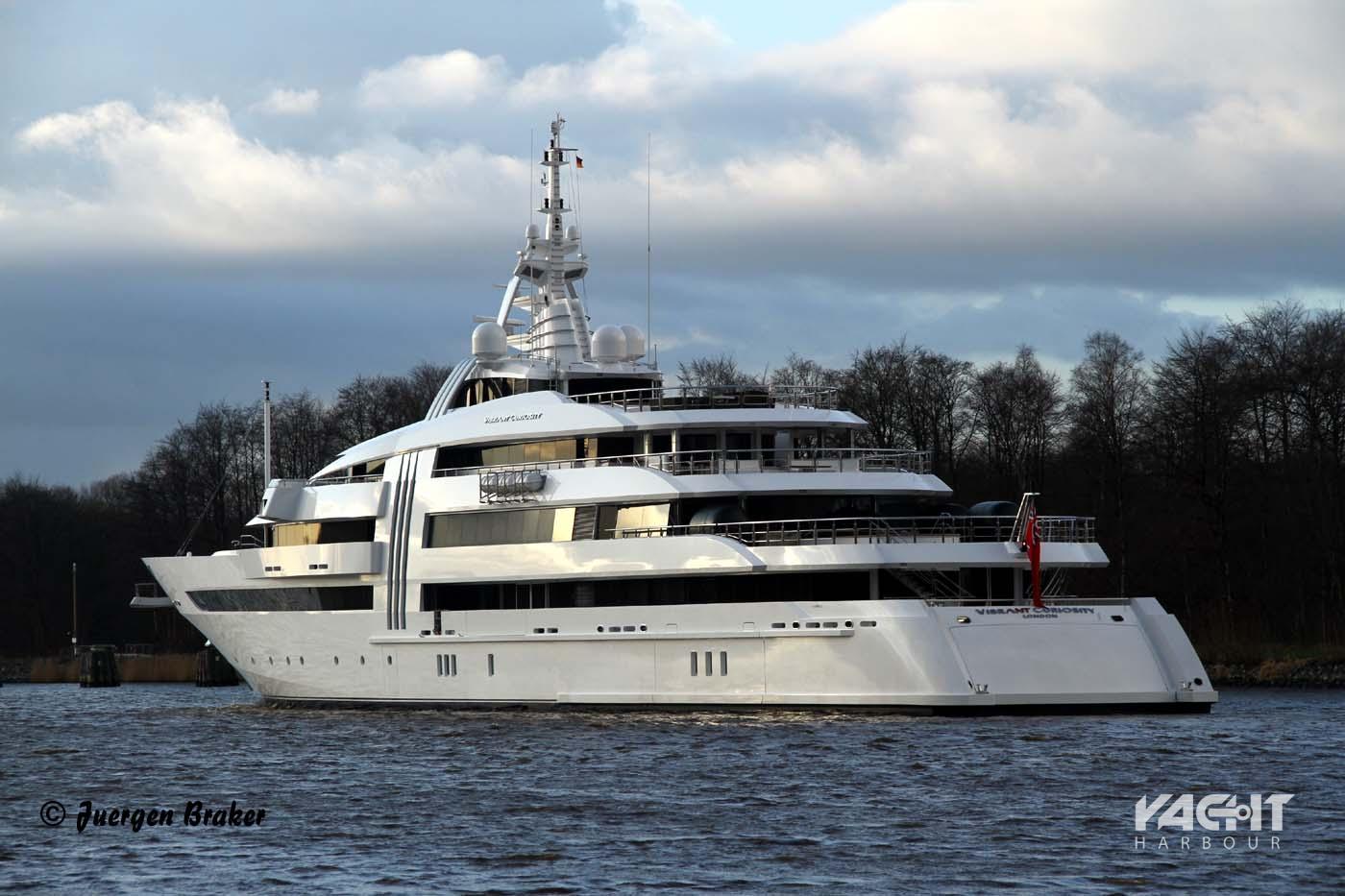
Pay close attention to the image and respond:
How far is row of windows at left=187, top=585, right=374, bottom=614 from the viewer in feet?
115

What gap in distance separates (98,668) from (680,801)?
4449cm

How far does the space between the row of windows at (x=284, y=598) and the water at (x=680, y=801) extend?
3471 millimetres

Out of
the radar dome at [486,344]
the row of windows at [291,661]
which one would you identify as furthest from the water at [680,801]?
the radar dome at [486,344]

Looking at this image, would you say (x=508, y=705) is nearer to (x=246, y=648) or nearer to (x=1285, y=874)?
(x=246, y=648)

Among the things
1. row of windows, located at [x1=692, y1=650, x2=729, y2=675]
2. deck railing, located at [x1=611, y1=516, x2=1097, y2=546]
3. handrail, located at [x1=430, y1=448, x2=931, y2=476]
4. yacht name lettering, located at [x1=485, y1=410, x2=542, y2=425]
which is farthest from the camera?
yacht name lettering, located at [x1=485, y1=410, x2=542, y2=425]

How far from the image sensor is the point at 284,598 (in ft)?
120

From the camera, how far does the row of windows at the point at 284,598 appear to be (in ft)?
115

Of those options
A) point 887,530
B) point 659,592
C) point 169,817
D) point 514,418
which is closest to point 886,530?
point 887,530

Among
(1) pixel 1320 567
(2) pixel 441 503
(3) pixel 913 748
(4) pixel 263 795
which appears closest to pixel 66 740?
(2) pixel 441 503

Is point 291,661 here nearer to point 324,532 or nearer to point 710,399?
point 324,532

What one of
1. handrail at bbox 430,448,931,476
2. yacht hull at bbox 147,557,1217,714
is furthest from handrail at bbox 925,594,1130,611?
handrail at bbox 430,448,931,476

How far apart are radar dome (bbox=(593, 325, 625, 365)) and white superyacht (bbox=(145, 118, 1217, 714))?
0.16 feet

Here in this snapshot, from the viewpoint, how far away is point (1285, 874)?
53.9 feet

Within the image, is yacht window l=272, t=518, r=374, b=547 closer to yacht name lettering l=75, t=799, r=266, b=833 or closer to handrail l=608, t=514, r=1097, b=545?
handrail l=608, t=514, r=1097, b=545
